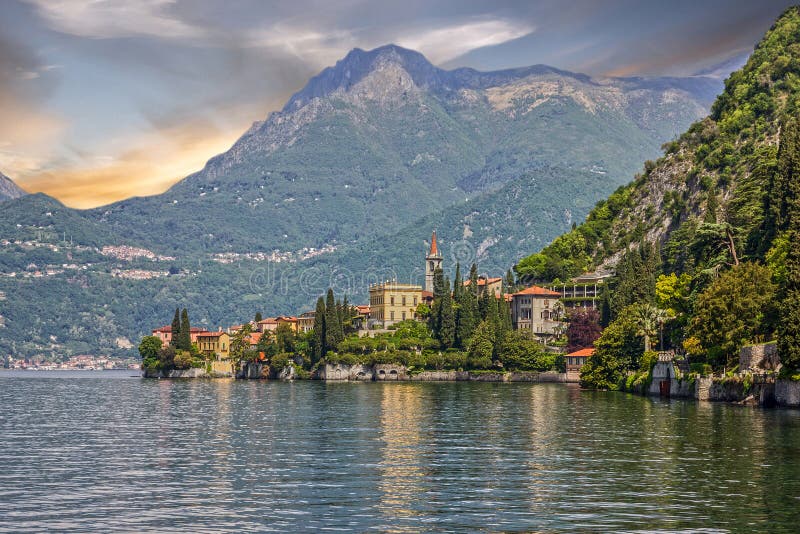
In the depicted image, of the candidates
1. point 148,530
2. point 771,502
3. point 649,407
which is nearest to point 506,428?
point 649,407

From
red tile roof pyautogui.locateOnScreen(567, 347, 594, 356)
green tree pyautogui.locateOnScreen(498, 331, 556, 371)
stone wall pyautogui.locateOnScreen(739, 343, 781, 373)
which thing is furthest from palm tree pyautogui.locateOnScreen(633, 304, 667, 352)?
green tree pyautogui.locateOnScreen(498, 331, 556, 371)

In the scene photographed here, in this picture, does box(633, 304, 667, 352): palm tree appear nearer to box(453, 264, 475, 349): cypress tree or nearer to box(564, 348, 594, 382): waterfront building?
box(564, 348, 594, 382): waterfront building

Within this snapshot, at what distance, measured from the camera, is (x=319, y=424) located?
8994 centimetres

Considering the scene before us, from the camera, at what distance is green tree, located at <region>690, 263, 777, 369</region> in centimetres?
10138

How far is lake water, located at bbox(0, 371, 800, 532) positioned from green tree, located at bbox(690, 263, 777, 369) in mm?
6388

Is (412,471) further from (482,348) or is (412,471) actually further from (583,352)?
(482,348)

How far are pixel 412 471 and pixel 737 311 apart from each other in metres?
53.6

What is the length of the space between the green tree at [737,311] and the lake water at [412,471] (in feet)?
21.0

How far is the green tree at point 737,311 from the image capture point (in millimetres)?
101375

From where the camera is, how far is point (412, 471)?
5838cm

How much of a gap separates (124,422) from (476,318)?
108m

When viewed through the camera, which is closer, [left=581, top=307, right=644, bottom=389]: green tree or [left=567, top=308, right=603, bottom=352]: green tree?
[left=581, top=307, right=644, bottom=389]: green tree

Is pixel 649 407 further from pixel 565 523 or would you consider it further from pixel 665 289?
pixel 565 523

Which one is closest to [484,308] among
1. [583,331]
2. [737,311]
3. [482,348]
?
[482,348]
